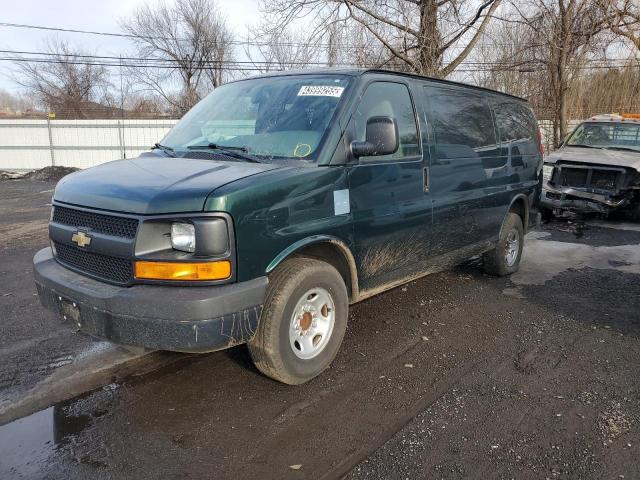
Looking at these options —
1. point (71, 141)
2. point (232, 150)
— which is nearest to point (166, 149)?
point (232, 150)

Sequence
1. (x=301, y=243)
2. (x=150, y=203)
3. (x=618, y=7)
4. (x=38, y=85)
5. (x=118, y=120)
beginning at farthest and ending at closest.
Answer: (x=38, y=85)
(x=118, y=120)
(x=618, y=7)
(x=301, y=243)
(x=150, y=203)

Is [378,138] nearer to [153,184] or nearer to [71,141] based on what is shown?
[153,184]

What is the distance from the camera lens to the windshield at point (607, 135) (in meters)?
10.4

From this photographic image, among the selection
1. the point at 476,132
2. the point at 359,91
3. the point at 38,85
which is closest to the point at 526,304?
the point at 476,132

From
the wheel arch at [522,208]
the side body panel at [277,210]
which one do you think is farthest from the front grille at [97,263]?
the wheel arch at [522,208]

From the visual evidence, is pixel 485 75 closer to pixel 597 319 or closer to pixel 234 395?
pixel 597 319

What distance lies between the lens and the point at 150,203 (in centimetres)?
285

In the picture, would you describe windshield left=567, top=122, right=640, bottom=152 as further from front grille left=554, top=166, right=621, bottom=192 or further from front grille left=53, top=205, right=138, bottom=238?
front grille left=53, top=205, right=138, bottom=238

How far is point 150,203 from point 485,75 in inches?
826

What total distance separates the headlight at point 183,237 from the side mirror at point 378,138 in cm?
133

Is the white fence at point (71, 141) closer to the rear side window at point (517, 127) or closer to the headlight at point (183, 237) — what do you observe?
the rear side window at point (517, 127)

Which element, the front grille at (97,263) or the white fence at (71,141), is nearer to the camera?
the front grille at (97,263)

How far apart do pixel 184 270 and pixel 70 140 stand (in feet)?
67.1

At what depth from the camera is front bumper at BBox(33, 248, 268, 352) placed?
2768mm
